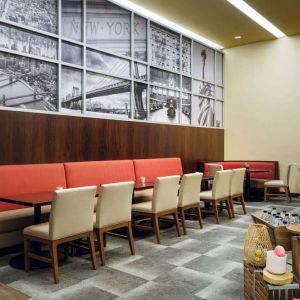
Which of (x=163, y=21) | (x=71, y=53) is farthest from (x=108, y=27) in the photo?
(x=163, y=21)

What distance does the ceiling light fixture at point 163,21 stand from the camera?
655 cm

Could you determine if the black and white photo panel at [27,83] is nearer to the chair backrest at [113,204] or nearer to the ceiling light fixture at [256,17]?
the chair backrest at [113,204]

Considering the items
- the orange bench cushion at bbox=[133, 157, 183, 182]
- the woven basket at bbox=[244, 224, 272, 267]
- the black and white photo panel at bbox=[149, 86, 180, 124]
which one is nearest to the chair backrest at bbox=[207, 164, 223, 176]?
the orange bench cushion at bbox=[133, 157, 183, 182]

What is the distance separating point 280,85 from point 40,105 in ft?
19.6

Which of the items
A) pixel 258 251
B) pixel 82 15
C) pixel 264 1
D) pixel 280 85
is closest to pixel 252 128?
pixel 280 85

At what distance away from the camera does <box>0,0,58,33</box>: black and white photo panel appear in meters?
4.86

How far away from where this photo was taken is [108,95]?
20.8 feet

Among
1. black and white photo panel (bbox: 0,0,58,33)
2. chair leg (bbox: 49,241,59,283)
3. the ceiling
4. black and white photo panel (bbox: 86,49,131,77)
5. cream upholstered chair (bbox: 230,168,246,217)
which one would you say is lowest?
chair leg (bbox: 49,241,59,283)

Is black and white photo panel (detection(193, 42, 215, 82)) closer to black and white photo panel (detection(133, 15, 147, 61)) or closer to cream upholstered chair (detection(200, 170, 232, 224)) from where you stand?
black and white photo panel (detection(133, 15, 147, 61))

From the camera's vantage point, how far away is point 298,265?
252 centimetres

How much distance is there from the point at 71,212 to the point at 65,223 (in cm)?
11

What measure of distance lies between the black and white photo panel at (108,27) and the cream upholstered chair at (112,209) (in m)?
3.22

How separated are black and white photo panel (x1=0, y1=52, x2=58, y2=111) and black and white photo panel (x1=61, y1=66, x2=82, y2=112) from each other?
0.54 ft

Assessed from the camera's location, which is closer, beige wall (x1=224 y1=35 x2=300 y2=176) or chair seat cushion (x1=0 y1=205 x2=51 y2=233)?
chair seat cushion (x1=0 y1=205 x2=51 y2=233)
